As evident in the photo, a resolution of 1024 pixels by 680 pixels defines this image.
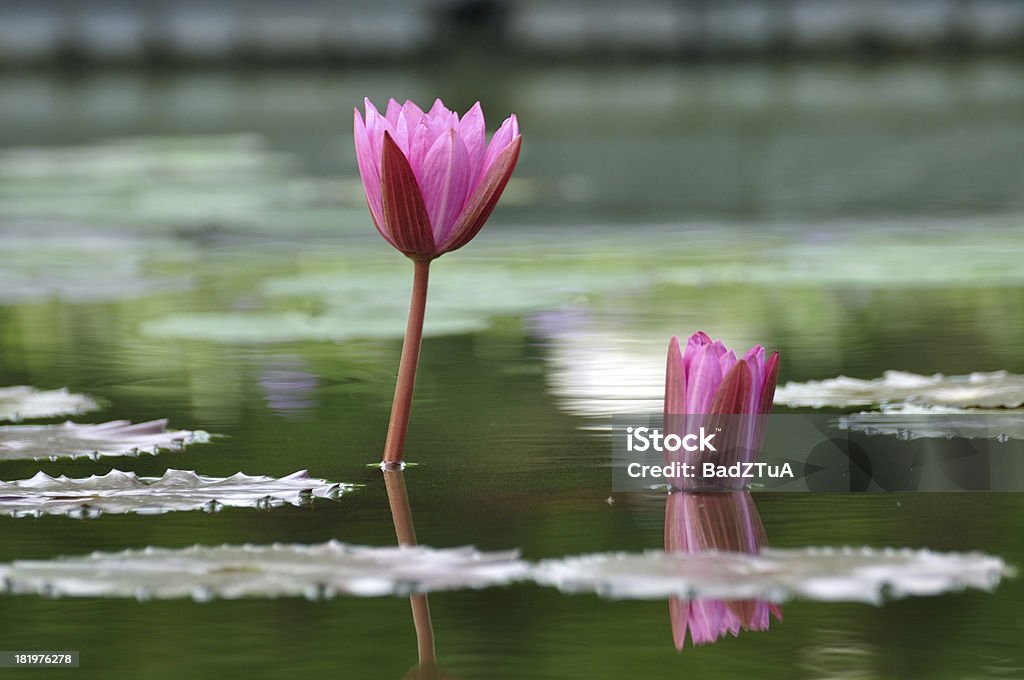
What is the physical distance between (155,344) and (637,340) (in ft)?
1.90

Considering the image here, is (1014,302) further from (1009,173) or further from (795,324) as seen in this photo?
(1009,173)

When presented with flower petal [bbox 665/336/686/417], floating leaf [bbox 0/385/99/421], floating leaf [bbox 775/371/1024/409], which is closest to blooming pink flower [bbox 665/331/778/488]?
flower petal [bbox 665/336/686/417]

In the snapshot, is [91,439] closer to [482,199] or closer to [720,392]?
[482,199]

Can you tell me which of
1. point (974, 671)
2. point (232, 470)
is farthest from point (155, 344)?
point (974, 671)

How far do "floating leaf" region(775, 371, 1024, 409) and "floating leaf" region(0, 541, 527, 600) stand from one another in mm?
644

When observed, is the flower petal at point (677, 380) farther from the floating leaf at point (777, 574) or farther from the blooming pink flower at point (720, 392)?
the floating leaf at point (777, 574)

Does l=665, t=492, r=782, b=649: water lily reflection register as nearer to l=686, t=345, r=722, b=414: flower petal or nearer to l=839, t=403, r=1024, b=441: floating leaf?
l=686, t=345, r=722, b=414: flower petal

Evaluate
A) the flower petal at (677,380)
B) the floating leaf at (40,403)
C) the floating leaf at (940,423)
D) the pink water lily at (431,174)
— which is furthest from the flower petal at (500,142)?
the floating leaf at (40,403)

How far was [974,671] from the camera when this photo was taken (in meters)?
0.95

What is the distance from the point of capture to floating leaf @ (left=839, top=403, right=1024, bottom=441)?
1.52 m

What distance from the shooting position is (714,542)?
3.93 feet

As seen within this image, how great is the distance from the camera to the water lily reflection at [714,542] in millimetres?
1014

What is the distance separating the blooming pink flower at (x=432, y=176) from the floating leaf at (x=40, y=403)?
1.57ft

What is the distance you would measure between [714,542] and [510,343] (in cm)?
103
